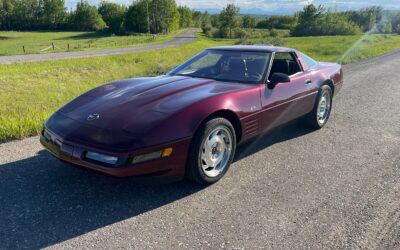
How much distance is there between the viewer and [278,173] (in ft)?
12.3

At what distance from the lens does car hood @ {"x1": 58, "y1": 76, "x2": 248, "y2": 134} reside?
3.04 metres

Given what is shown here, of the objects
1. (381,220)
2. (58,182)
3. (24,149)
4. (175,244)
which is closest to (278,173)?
(381,220)

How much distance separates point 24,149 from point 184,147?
2348 millimetres

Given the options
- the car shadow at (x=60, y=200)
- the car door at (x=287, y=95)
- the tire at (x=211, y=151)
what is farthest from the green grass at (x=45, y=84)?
the car door at (x=287, y=95)

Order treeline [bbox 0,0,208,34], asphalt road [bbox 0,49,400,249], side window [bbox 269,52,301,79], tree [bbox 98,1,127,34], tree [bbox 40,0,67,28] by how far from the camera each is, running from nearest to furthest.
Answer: asphalt road [bbox 0,49,400,249] → side window [bbox 269,52,301,79] → treeline [bbox 0,0,208,34] → tree [bbox 98,1,127,34] → tree [bbox 40,0,67,28]

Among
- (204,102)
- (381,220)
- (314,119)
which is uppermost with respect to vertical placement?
(204,102)

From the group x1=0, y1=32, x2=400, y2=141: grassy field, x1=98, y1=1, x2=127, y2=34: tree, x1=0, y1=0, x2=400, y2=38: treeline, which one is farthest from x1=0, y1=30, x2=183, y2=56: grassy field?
x1=98, y1=1, x2=127, y2=34: tree

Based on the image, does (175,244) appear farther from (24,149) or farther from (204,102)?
(24,149)

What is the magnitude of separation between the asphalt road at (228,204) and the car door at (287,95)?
49cm

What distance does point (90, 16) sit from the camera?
86188 mm

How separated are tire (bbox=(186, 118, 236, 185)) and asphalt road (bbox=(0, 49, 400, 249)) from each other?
15 cm

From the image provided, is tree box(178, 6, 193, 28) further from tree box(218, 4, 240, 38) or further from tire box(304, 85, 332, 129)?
tire box(304, 85, 332, 129)

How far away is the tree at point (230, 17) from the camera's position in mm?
63694

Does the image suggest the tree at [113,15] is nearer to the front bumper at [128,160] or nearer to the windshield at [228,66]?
the windshield at [228,66]
